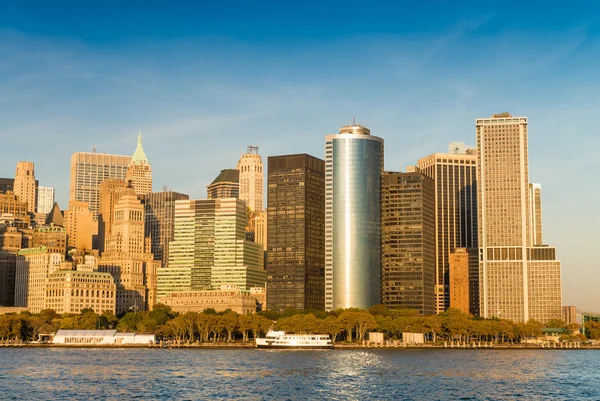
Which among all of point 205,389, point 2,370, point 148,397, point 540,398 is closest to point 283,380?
point 205,389

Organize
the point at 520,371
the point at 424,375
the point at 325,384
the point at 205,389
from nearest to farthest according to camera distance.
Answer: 1. the point at 205,389
2. the point at 325,384
3. the point at 424,375
4. the point at 520,371

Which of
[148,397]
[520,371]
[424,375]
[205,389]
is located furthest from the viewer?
[520,371]

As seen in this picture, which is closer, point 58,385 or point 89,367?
point 58,385

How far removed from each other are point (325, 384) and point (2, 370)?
221 ft

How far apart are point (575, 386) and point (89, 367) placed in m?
96.2

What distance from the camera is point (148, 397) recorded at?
14175cm

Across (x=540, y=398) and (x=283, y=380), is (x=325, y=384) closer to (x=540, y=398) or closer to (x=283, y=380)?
(x=283, y=380)

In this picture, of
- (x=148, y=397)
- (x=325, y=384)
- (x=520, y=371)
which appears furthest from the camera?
(x=520, y=371)

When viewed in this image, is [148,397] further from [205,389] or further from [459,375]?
[459,375]

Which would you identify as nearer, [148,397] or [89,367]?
[148,397]

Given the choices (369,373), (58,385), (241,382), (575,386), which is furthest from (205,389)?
(575,386)

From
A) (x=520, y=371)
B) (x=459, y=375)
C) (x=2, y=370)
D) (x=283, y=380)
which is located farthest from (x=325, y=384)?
(x=2, y=370)

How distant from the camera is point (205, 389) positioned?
154000 mm

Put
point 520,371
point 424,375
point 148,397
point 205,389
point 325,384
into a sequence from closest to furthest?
1. point 148,397
2. point 205,389
3. point 325,384
4. point 424,375
5. point 520,371
